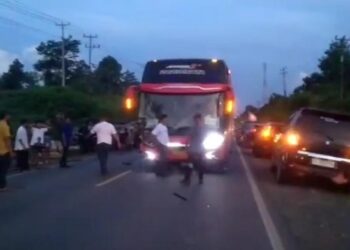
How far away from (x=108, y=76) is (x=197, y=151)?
7866 cm

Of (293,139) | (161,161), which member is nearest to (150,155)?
(161,161)

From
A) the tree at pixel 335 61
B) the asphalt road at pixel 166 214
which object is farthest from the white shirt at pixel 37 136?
the tree at pixel 335 61

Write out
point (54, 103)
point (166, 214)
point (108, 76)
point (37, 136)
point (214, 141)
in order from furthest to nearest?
point (108, 76) < point (54, 103) < point (37, 136) < point (214, 141) < point (166, 214)

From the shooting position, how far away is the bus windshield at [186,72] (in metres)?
28.0

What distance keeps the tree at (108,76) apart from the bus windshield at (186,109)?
2685 inches

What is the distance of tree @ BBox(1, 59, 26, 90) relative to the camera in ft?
305

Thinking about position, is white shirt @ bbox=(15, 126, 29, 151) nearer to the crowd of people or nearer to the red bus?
the crowd of people

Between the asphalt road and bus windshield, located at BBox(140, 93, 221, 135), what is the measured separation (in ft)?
9.63

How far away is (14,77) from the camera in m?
95.4

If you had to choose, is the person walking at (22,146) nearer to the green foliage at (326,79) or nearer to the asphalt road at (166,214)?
the asphalt road at (166,214)

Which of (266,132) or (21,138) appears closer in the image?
(21,138)

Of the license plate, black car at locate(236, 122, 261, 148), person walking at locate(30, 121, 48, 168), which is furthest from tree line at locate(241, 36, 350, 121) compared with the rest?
the license plate

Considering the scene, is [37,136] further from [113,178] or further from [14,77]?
[14,77]

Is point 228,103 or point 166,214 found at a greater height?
point 228,103
